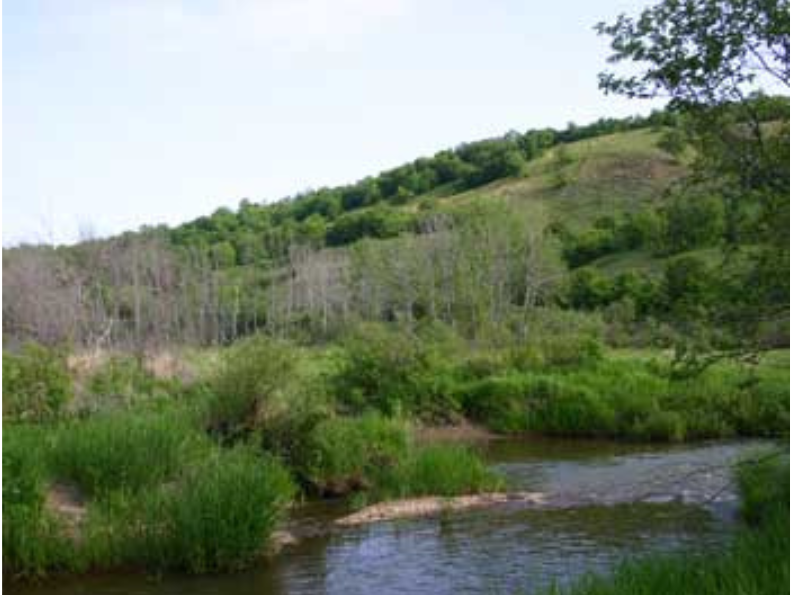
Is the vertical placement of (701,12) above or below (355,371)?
above

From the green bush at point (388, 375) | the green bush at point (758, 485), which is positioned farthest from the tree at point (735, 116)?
the green bush at point (388, 375)

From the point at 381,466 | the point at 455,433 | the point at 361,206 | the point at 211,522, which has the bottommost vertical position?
the point at 455,433

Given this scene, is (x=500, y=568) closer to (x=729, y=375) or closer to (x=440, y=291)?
(x=729, y=375)

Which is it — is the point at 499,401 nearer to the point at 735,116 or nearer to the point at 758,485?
the point at 758,485

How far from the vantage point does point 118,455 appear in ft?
55.9

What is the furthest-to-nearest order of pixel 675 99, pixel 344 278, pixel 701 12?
pixel 344 278 < pixel 675 99 < pixel 701 12

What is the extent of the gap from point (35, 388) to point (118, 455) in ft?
26.8

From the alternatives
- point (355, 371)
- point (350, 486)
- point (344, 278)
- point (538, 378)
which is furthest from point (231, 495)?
point (344, 278)

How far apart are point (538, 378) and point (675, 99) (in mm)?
22480

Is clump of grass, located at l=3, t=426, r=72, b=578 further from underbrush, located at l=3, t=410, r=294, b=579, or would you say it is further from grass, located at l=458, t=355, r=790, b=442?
grass, located at l=458, t=355, r=790, b=442

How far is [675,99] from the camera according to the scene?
1177 cm

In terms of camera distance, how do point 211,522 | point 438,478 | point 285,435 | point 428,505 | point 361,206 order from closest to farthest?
point 211,522
point 428,505
point 438,478
point 285,435
point 361,206

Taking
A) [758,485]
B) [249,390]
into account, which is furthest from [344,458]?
[758,485]

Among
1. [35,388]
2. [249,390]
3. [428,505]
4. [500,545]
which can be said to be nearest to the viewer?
[500,545]
